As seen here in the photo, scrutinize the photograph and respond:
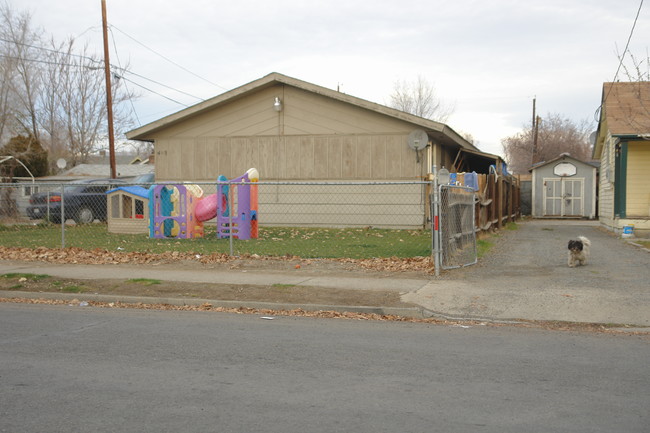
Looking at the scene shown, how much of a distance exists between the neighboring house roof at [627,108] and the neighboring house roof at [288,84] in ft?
16.6

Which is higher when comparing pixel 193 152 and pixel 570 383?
pixel 193 152

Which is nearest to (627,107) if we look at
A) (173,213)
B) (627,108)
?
(627,108)

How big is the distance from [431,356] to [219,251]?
8.57 metres

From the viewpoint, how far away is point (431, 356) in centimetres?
617

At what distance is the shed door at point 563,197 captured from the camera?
105 feet

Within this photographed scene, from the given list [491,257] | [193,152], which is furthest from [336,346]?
[193,152]

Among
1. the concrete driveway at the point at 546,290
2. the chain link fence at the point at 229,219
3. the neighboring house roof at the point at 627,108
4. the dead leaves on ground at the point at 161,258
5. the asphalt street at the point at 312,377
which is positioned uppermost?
the neighboring house roof at the point at 627,108

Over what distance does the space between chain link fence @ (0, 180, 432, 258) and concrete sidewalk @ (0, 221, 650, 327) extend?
207cm

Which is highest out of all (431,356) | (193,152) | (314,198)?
(193,152)

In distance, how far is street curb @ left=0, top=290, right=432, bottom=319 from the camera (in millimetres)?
8406

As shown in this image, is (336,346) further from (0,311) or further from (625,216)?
(625,216)

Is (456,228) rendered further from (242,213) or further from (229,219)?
(242,213)

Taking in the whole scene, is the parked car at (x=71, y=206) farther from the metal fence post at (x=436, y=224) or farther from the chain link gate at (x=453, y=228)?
the metal fence post at (x=436, y=224)

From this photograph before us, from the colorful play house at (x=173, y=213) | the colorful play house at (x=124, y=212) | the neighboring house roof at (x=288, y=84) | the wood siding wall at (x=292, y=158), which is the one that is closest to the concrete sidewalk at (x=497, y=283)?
the colorful play house at (x=173, y=213)
